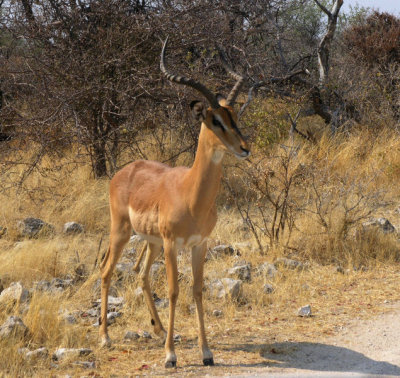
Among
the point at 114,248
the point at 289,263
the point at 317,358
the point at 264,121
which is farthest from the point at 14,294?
the point at 264,121

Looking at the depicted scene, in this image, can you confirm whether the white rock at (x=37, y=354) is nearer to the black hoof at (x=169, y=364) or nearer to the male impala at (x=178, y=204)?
the male impala at (x=178, y=204)

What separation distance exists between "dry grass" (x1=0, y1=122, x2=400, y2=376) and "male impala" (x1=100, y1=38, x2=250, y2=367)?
32 centimetres

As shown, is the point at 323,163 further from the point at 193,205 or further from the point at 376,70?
the point at 193,205

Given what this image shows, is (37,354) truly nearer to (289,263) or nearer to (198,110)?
(198,110)

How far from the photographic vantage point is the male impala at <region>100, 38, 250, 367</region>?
14.9 feet

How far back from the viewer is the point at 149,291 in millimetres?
5660

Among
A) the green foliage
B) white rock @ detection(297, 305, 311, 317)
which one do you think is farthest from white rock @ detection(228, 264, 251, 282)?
the green foliage

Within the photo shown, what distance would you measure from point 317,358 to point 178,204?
166cm

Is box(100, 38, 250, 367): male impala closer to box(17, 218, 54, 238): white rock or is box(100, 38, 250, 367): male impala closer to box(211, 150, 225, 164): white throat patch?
box(211, 150, 225, 164): white throat patch

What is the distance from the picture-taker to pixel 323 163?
411 inches

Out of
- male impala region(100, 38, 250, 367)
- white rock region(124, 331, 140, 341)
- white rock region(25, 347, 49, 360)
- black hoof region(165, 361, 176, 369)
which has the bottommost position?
black hoof region(165, 361, 176, 369)

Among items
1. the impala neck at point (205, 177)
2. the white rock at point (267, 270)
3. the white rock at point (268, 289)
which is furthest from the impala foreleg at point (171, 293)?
the white rock at point (267, 270)

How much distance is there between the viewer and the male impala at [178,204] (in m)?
4.53

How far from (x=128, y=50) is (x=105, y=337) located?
17.1ft
